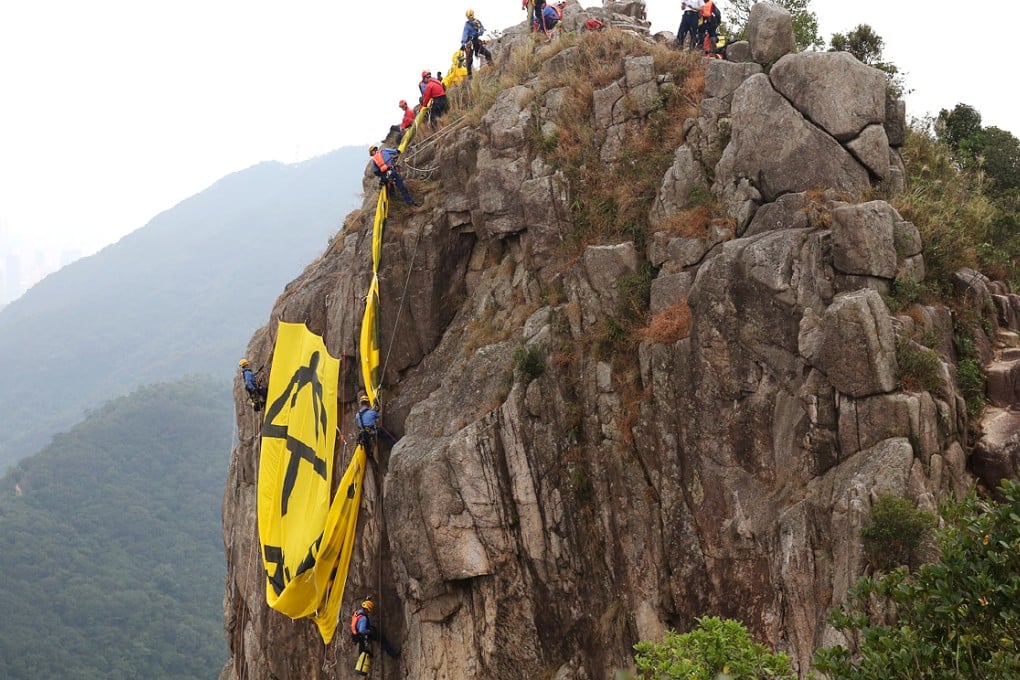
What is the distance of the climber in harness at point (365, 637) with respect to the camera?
19859 millimetres

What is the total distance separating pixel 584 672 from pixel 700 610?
9.65 feet

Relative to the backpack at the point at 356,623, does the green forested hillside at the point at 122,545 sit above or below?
below

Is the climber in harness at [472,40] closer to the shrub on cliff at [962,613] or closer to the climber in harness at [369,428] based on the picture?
the climber in harness at [369,428]

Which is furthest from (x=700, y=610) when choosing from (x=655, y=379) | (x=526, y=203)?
(x=526, y=203)

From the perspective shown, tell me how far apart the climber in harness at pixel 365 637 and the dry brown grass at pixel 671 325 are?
8.60m

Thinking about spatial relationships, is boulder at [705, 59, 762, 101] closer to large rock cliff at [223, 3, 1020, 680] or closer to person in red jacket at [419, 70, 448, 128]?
large rock cliff at [223, 3, 1020, 680]

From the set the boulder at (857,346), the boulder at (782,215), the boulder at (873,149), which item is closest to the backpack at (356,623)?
the boulder at (857,346)

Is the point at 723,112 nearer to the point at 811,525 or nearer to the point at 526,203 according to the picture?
the point at 526,203

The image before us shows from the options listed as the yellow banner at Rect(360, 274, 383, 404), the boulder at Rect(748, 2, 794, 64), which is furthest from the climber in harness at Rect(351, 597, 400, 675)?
the boulder at Rect(748, 2, 794, 64)

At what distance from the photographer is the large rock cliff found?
1437cm

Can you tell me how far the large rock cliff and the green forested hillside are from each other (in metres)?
61.1

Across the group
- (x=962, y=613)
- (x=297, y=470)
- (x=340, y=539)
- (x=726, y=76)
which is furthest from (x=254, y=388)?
(x=962, y=613)

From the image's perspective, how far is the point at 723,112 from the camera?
19172 mm

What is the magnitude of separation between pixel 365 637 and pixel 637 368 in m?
8.38
